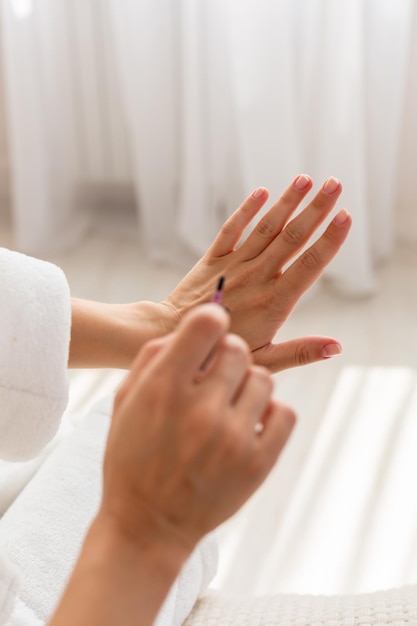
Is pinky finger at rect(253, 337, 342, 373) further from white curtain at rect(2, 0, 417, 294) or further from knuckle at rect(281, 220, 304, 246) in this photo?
white curtain at rect(2, 0, 417, 294)

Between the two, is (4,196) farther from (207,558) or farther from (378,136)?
(207,558)

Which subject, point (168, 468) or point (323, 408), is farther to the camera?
point (323, 408)

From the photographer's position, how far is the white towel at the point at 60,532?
0.78 m

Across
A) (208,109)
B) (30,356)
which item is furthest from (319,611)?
(208,109)

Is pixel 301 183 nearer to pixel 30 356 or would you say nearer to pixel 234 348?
pixel 30 356

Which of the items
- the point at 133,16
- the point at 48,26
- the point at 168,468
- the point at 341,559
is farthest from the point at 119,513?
the point at 48,26

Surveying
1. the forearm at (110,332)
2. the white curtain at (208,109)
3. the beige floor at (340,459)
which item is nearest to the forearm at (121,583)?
the forearm at (110,332)

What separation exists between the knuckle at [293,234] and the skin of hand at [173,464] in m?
0.52

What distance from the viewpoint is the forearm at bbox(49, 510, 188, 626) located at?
1.79 ft

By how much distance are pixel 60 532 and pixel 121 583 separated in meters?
0.29

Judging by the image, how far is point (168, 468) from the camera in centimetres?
54

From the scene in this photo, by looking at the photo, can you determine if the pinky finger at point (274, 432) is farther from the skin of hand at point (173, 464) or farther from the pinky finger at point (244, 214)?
the pinky finger at point (244, 214)

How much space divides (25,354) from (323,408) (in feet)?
3.32

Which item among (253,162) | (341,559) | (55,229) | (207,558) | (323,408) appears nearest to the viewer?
(207,558)
